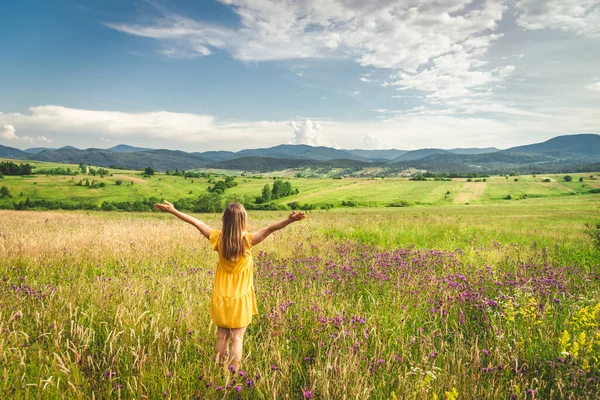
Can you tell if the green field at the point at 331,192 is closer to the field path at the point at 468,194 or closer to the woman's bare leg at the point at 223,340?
the field path at the point at 468,194

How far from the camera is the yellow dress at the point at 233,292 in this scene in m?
3.59

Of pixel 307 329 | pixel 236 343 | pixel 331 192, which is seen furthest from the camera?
pixel 331 192

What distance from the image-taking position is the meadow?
2910 mm

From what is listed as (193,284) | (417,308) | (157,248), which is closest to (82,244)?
(157,248)

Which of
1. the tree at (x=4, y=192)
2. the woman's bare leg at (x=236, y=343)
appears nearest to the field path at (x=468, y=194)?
the woman's bare leg at (x=236, y=343)

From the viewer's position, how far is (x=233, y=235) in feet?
12.2

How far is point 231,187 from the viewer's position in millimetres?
127375

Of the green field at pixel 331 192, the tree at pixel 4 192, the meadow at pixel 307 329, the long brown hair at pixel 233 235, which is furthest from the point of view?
the tree at pixel 4 192

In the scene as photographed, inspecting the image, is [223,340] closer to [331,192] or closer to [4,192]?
[331,192]

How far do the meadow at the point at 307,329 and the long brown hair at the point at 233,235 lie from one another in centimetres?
102

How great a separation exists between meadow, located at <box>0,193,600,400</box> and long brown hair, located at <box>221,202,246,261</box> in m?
1.02

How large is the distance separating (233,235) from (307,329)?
1589 mm

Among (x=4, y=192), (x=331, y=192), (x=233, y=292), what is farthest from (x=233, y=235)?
(x=4, y=192)

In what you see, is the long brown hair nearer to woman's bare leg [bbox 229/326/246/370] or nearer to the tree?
woman's bare leg [bbox 229/326/246/370]
